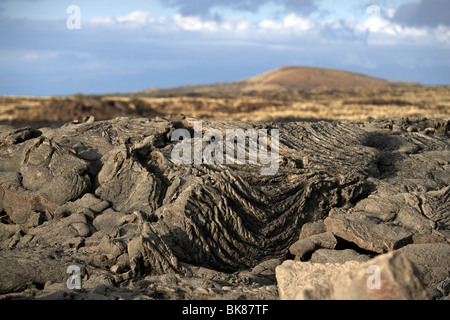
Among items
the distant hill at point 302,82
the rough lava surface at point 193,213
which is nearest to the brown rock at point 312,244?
the rough lava surface at point 193,213

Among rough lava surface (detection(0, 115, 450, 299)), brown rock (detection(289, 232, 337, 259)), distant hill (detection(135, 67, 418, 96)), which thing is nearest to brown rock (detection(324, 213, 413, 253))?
rough lava surface (detection(0, 115, 450, 299))

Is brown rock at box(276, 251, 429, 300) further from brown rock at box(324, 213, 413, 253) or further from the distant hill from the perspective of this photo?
the distant hill

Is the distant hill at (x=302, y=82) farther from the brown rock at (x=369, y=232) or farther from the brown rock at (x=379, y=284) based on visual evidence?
the brown rock at (x=379, y=284)

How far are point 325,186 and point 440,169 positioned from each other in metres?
3.20

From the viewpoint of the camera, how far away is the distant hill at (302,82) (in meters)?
89.8

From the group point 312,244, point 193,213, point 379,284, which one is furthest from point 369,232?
point 379,284

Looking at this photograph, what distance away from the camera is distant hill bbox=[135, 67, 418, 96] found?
294 feet

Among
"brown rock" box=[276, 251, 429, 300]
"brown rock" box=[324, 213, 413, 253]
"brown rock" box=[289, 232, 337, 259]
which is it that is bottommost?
"brown rock" box=[289, 232, 337, 259]

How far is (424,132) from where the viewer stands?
1258 centimetres

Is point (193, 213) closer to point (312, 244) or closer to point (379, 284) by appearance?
point (312, 244)

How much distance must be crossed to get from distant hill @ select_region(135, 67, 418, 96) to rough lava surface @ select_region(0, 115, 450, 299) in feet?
257

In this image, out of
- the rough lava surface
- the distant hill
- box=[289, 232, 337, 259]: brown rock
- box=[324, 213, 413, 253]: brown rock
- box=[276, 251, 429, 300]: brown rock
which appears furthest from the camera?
the distant hill

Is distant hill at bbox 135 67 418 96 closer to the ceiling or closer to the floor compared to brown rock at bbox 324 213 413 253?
closer to the ceiling

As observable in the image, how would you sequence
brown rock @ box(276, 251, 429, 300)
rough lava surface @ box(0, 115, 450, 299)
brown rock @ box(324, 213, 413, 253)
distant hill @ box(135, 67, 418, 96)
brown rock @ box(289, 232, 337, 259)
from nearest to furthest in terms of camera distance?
brown rock @ box(276, 251, 429, 300) < rough lava surface @ box(0, 115, 450, 299) < brown rock @ box(324, 213, 413, 253) < brown rock @ box(289, 232, 337, 259) < distant hill @ box(135, 67, 418, 96)
